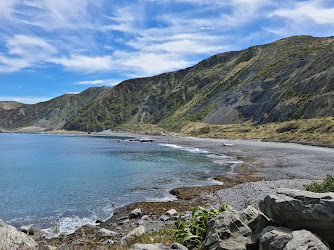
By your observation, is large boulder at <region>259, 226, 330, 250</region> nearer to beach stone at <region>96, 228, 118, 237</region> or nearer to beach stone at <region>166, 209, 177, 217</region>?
beach stone at <region>96, 228, 118, 237</region>

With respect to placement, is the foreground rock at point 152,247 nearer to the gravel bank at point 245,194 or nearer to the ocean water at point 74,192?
the ocean water at point 74,192

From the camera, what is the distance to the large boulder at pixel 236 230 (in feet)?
20.5

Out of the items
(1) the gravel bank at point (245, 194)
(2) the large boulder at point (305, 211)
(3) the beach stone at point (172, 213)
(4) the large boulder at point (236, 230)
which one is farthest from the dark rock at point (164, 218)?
(2) the large boulder at point (305, 211)

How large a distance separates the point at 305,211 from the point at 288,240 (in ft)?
3.01

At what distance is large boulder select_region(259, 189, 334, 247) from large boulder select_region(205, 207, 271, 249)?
525 millimetres

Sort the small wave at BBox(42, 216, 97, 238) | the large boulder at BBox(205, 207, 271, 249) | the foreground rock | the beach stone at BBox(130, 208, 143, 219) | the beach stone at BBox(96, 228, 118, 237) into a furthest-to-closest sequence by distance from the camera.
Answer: the beach stone at BBox(130, 208, 143, 219), the small wave at BBox(42, 216, 97, 238), the beach stone at BBox(96, 228, 118, 237), the large boulder at BBox(205, 207, 271, 249), the foreground rock

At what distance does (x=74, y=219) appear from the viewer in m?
16.8

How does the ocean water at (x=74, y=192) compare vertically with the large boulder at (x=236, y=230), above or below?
below

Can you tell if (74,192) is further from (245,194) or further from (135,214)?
(245,194)

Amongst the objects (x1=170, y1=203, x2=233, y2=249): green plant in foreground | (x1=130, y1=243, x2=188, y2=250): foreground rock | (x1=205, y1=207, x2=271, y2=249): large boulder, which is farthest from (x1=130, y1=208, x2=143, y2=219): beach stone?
(x1=130, y1=243, x2=188, y2=250): foreground rock

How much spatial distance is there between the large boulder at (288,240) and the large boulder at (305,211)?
0.37 metres

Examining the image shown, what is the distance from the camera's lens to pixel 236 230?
661 centimetres

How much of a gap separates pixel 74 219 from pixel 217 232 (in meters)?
13.7

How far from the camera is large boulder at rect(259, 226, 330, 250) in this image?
5.21 metres
